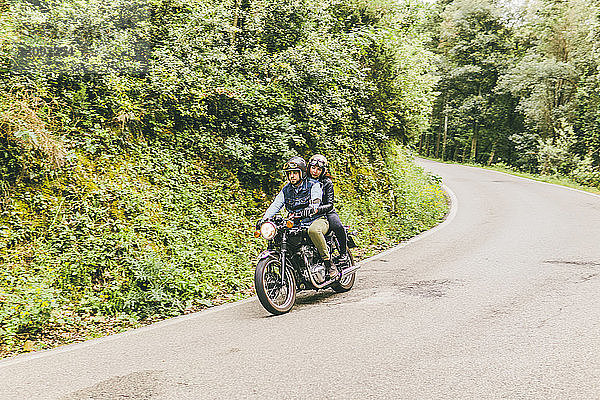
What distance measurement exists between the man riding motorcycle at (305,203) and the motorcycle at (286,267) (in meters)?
0.12

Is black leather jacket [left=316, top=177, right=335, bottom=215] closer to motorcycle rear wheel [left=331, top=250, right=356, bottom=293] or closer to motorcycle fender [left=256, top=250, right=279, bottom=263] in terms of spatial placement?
motorcycle rear wheel [left=331, top=250, right=356, bottom=293]

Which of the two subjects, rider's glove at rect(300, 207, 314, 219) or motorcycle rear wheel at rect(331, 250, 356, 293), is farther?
motorcycle rear wheel at rect(331, 250, 356, 293)

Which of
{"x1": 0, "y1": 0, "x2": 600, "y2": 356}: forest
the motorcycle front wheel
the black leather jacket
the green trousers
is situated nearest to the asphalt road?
the motorcycle front wheel

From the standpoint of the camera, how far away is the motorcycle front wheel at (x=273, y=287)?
6.64 m

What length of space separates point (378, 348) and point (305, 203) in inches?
113

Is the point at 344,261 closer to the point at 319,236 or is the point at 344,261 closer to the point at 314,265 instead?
the point at 314,265

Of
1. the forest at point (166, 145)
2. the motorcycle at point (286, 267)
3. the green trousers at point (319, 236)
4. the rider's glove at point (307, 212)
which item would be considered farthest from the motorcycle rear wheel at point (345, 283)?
the forest at point (166, 145)

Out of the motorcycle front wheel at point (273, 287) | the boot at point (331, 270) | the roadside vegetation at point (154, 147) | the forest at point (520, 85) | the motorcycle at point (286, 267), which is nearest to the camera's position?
the motorcycle front wheel at point (273, 287)

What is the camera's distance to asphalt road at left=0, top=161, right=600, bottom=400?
4402 mm

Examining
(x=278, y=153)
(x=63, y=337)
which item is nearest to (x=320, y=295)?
(x=63, y=337)

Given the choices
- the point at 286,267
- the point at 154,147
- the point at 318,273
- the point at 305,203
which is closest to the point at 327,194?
the point at 305,203

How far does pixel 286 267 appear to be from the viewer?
23.5 feet

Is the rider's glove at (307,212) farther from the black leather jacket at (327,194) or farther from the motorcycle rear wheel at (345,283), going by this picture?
the motorcycle rear wheel at (345,283)

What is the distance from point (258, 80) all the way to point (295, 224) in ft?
19.7
